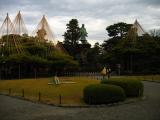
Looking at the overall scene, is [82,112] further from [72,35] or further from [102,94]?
[72,35]

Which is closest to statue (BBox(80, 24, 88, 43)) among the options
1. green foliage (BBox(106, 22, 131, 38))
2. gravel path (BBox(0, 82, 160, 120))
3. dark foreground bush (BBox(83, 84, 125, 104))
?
green foliage (BBox(106, 22, 131, 38))

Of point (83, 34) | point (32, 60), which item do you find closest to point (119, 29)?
point (83, 34)

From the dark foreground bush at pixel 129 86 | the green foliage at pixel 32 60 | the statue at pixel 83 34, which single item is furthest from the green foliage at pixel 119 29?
the dark foreground bush at pixel 129 86

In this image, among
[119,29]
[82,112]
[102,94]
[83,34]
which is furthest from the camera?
[83,34]

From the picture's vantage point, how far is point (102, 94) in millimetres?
18516

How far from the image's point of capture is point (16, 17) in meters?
56.9

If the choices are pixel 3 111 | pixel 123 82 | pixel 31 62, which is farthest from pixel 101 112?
pixel 31 62

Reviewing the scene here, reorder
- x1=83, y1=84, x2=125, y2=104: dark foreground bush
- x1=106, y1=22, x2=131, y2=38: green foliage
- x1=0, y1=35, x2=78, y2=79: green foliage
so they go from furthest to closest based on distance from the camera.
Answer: x1=106, y1=22, x2=131, y2=38: green foliage, x1=0, y1=35, x2=78, y2=79: green foliage, x1=83, y1=84, x2=125, y2=104: dark foreground bush

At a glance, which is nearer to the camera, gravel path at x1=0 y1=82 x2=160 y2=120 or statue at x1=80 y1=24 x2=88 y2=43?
gravel path at x1=0 y1=82 x2=160 y2=120

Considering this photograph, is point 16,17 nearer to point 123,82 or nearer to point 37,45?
point 37,45

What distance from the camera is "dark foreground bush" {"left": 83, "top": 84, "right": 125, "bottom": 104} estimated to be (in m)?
18.5

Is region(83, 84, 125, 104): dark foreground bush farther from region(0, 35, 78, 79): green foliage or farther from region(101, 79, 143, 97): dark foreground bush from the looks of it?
region(0, 35, 78, 79): green foliage

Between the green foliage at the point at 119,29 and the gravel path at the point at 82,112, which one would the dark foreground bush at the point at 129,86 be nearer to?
the gravel path at the point at 82,112

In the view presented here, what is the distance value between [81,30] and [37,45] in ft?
106
